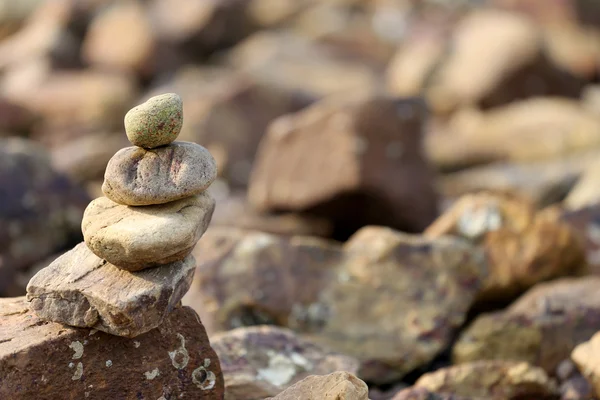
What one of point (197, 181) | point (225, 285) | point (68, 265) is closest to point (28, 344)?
point (68, 265)

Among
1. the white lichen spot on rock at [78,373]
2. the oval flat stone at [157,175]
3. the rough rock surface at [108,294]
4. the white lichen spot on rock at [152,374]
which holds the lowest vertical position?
the white lichen spot on rock at [152,374]

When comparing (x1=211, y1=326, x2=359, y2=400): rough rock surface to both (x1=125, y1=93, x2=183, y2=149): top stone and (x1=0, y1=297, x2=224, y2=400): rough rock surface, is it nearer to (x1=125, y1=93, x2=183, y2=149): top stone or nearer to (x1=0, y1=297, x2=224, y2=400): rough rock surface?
(x1=0, y1=297, x2=224, y2=400): rough rock surface

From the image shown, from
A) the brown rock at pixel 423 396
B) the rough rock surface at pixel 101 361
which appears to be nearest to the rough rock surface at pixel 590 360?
the brown rock at pixel 423 396

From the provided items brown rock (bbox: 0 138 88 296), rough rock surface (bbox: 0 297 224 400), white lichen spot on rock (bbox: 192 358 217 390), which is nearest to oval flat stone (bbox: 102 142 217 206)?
rough rock surface (bbox: 0 297 224 400)

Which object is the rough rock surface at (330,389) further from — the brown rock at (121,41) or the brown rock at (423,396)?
the brown rock at (121,41)

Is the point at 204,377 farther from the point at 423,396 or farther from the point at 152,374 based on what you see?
the point at 423,396

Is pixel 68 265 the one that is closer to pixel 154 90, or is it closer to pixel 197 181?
pixel 197 181
